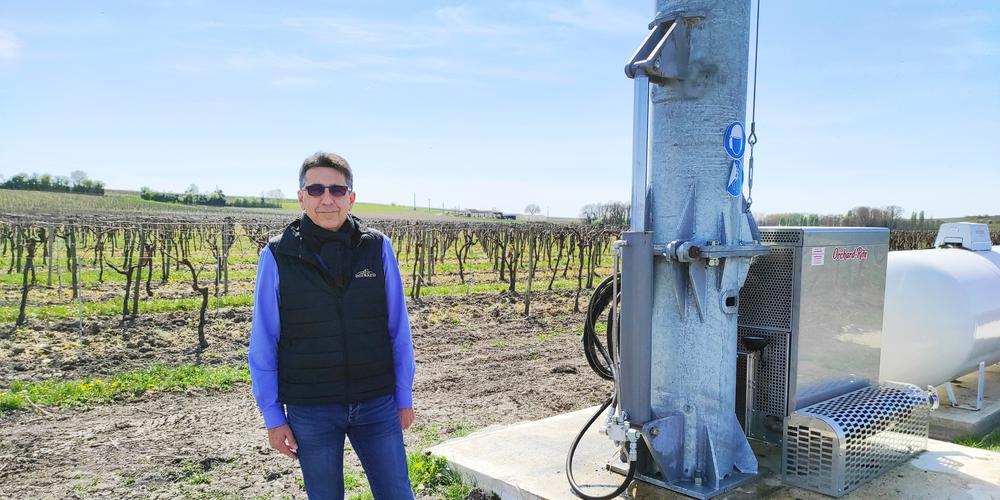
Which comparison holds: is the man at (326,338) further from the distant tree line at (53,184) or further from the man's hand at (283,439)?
the distant tree line at (53,184)

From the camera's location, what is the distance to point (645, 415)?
3.25 m

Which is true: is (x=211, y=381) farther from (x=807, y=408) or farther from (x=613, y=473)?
(x=807, y=408)

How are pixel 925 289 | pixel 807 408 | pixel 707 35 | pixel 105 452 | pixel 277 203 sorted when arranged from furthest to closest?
1. pixel 277 203
2. pixel 925 289
3. pixel 105 452
4. pixel 807 408
5. pixel 707 35

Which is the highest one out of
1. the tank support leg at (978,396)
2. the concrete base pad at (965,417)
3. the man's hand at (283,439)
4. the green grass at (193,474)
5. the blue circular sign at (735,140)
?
the blue circular sign at (735,140)

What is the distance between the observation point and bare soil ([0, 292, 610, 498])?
4.39 m

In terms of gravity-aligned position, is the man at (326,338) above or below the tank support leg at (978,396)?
above

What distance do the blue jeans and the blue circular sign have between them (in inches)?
80.4

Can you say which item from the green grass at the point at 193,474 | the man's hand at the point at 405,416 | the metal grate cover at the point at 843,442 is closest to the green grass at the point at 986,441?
the metal grate cover at the point at 843,442

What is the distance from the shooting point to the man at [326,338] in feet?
8.14

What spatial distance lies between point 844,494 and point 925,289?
282cm

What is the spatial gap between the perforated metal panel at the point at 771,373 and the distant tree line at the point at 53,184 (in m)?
79.0

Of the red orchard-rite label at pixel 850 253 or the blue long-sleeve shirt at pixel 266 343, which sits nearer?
the blue long-sleeve shirt at pixel 266 343

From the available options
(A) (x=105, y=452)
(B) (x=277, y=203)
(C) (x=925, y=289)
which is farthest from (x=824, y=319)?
(B) (x=277, y=203)

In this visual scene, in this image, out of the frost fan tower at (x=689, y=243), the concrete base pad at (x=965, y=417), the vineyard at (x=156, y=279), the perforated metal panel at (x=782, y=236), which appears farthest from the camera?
the vineyard at (x=156, y=279)
